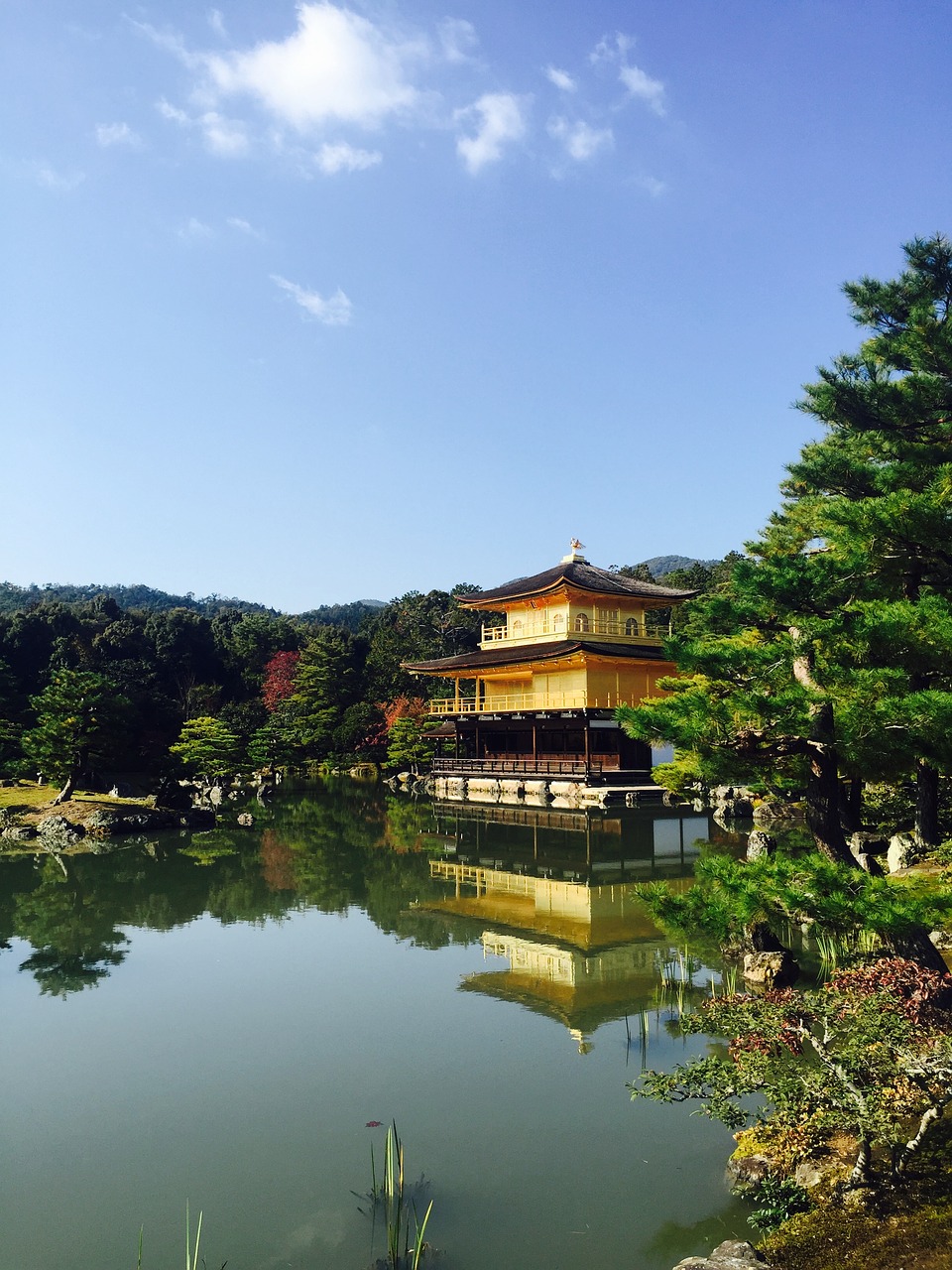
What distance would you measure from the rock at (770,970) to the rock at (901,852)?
2.28m

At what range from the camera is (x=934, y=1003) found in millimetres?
5422

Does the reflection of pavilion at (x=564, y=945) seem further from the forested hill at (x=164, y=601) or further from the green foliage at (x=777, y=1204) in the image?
the forested hill at (x=164, y=601)

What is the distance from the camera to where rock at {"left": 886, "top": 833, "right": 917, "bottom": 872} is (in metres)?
10.2

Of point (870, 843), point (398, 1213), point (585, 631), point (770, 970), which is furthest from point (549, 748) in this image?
point (398, 1213)

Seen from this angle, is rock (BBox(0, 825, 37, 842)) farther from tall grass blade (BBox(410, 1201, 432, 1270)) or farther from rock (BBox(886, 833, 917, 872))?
tall grass blade (BBox(410, 1201, 432, 1270))

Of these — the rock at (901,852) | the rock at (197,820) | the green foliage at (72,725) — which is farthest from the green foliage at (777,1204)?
the green foliage at (72,725)

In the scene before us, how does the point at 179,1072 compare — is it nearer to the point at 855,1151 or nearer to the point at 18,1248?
the point at 18,1248

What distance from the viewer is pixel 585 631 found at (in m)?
30.5

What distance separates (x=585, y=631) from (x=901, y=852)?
65.6ft

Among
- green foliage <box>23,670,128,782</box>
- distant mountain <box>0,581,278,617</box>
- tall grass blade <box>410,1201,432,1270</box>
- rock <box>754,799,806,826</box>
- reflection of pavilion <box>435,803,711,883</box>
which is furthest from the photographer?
distant mountain <box>0,581,278,617</box>

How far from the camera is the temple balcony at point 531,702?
2825 cm

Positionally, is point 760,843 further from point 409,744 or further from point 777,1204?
point 409,744

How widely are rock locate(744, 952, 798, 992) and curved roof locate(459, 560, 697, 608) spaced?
817 inches

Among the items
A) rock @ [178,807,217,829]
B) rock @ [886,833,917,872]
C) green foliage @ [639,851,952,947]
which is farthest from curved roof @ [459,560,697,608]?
green foliage @ [639,851,952,947]
